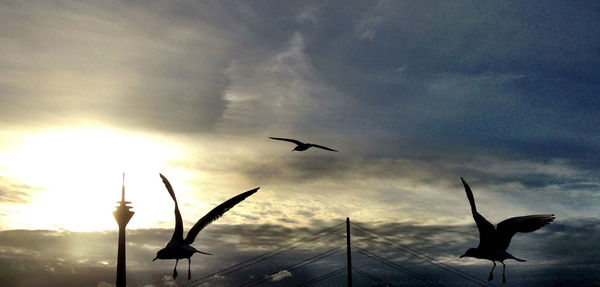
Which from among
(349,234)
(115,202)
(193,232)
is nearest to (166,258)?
(193,232)

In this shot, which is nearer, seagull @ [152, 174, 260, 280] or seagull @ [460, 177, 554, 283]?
seagull @ [460, 177, 554, 283]

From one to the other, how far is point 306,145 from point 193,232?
5442 mm

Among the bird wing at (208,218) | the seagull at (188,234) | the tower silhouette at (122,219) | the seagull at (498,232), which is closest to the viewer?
the seagull at (498,232)

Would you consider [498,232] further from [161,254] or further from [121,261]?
[121,261]

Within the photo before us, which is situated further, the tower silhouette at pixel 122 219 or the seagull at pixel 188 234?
the tower silhouette at pixel 122 219

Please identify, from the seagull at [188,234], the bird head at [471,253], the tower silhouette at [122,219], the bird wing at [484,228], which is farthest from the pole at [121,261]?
the bird wing at [484,228]

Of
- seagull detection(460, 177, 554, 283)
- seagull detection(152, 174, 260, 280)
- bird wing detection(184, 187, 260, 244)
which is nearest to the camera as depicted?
seagull detection(460, 177, 554, 283)

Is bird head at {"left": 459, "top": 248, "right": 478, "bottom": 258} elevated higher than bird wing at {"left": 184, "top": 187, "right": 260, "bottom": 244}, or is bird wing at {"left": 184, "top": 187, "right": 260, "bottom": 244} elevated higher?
bird wing at {"left": 184, "top": 187, "right": 260, "bottom": 244}

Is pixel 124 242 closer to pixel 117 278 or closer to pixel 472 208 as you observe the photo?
pixel 117 278

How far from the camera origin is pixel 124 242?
33906 mm

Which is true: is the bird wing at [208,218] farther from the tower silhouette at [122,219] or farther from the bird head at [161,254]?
the tower silhouette at [122,219]

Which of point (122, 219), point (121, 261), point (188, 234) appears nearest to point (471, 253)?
point (188, 234)

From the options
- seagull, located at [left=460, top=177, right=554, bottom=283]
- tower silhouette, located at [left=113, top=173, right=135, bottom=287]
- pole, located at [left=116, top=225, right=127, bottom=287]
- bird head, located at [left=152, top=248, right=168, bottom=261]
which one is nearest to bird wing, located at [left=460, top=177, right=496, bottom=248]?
seagull, located at [left=460, top=177, right=554, bottom=283]

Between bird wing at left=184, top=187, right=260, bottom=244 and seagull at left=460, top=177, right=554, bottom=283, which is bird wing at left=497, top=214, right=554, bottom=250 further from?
bird wing at left=184, top=187, right=260, bottom=244
